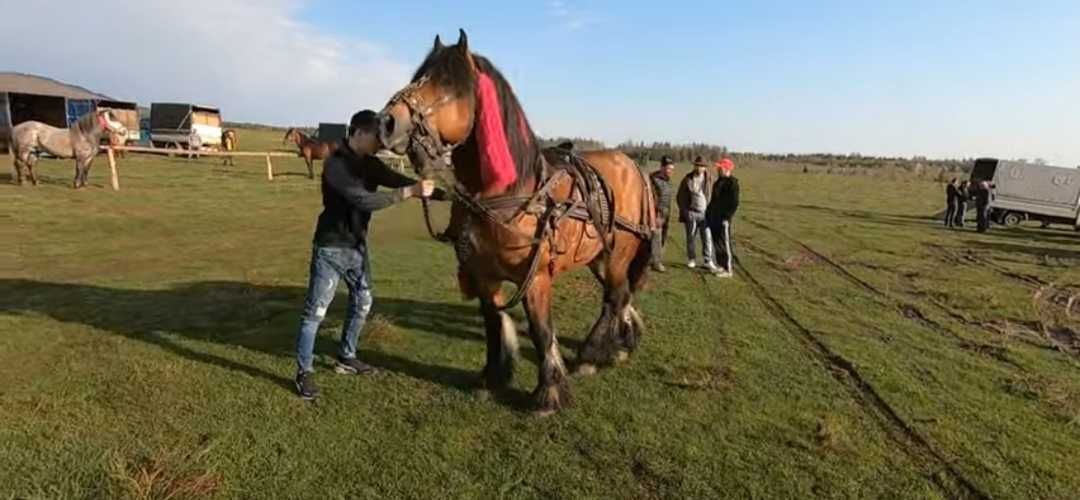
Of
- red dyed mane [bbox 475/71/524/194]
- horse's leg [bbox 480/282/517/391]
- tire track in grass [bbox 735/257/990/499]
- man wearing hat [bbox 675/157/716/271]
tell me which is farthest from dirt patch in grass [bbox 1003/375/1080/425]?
man wearing hat [bbox 675/157/716/271]

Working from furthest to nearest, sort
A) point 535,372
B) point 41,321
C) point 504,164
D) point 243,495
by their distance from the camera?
point 41,321 < point 535,372 < point 504,164 < point 243,495

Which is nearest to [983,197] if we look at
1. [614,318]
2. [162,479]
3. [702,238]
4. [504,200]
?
[702,238]

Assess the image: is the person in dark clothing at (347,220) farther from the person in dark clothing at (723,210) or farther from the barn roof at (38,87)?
the barn roof at (38,87)

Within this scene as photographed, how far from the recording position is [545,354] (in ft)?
15.0

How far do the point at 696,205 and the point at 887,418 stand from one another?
6673mm

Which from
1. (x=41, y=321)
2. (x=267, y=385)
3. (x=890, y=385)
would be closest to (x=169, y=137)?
(x=41, y=321)

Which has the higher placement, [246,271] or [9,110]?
[9,110]

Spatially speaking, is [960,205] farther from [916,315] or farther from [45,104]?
[45,104]

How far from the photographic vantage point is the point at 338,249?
15.2ft

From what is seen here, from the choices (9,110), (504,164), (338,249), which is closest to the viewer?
(504,164)

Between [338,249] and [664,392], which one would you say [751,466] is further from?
[338,249]

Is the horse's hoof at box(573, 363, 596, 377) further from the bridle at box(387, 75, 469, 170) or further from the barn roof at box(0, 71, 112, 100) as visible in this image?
the barn roof at box(0, 71, 112, 100)

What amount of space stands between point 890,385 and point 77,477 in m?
5.91

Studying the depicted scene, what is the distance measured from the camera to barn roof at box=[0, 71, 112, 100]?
30.4 metres
